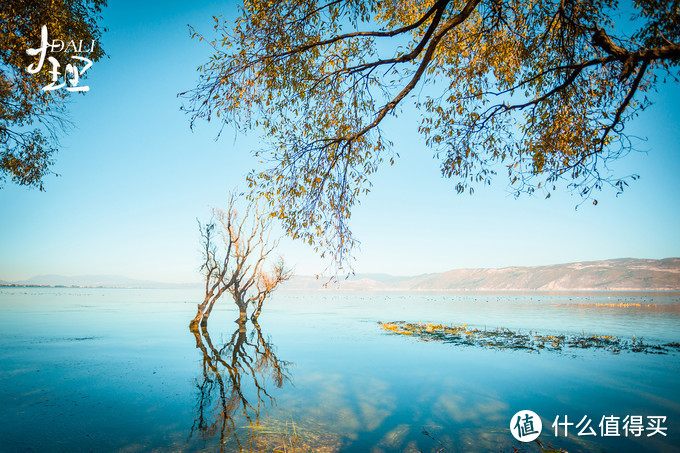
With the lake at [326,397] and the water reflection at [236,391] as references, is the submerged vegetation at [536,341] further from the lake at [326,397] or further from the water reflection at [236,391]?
the water reflection at [236,391]

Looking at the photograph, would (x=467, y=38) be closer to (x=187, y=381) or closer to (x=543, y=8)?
(x=543, y=8)

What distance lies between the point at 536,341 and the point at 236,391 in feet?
69.9

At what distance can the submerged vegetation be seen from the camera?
21.0 meters

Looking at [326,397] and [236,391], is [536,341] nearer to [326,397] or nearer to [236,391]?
[326,397]

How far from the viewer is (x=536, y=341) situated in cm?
2370
